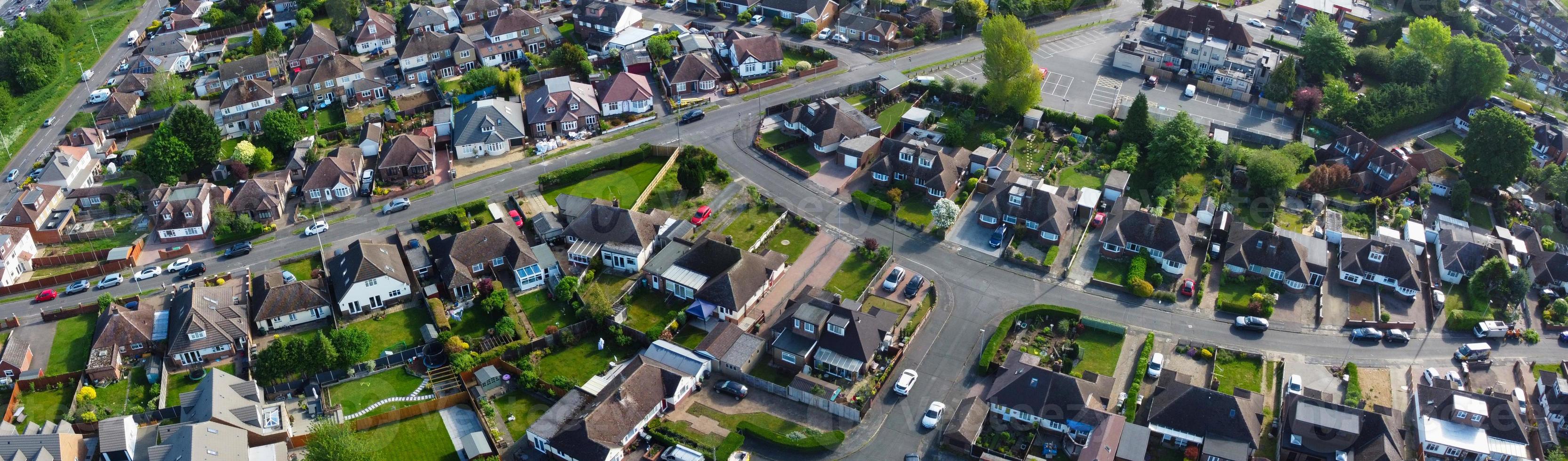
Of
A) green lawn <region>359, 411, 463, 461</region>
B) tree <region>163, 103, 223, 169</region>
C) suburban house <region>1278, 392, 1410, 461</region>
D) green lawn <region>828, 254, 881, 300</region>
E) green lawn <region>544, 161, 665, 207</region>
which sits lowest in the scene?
green lawn <region>544, 161, 665, 207</region>

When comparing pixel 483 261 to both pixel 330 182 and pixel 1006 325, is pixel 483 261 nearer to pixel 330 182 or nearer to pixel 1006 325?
pixel 330 182

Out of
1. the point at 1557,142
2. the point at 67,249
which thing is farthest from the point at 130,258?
the point at 1557,142

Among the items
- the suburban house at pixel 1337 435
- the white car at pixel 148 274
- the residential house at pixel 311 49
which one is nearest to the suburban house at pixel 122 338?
the white car at pixel 148 274

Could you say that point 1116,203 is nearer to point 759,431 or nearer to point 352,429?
point 759,431

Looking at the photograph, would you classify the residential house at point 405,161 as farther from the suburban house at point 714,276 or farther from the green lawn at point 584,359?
the green lawn at point 584,359

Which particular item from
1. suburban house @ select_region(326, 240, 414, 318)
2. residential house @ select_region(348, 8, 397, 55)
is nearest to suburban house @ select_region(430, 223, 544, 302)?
suburban house @ select_region(326, 240, 414, 318)

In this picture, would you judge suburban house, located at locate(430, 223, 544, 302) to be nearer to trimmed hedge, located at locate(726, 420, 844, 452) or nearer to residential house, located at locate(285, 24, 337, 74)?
trimmed hedge, located at locate(726, 420, 844, 452)

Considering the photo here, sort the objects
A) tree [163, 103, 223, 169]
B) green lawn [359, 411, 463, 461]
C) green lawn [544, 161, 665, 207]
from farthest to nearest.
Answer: tree [163, 103, 223, 169] → green lawn [544, 161, 665, 207] → green lawn [359, 411, 463, 461]
